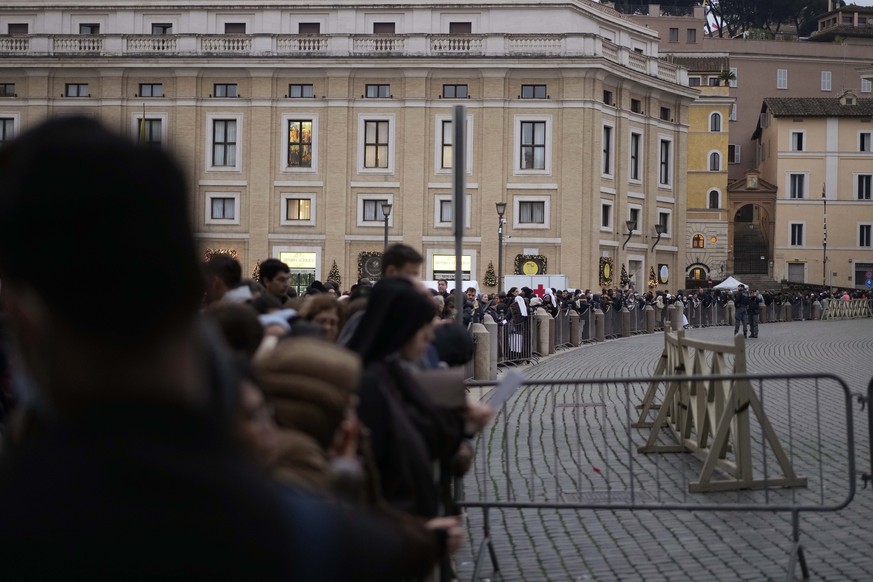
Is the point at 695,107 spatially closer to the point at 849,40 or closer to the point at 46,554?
the point at 849,40

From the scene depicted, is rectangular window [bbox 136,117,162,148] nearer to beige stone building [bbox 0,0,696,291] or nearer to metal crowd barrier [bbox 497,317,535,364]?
metal crowd barrier [bbox 497,317,535,364]

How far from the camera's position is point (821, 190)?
87.0 m

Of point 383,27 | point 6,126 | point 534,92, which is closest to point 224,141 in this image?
point 383,27

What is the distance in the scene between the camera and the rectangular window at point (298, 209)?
58.2 metres

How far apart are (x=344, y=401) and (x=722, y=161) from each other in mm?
81550

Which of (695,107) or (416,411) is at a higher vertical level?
(695,107)

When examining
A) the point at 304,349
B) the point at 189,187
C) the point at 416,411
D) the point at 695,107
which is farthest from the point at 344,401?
the point at 695,107

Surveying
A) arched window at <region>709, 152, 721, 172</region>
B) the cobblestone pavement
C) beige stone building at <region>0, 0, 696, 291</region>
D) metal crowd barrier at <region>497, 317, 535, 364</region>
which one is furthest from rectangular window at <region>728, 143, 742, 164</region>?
the cobblestone pavement

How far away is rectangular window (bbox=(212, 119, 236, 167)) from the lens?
2312 inches

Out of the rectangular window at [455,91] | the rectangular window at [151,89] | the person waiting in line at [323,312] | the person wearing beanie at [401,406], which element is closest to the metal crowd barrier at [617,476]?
the person waiting in line at [323,312]

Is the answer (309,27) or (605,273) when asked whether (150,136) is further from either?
(309,27)

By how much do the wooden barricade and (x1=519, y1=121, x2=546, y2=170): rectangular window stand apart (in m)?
46.5

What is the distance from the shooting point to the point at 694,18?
4006 inches

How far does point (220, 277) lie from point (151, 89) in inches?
2113
